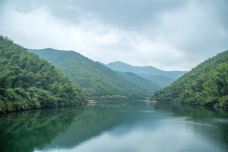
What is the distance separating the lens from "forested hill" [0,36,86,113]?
75006 millimetres

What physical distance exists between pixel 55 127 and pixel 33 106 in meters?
37.4

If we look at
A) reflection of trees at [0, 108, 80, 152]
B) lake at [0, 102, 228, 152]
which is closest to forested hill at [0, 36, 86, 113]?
reflection of trees at [0, 108, 80, 152]

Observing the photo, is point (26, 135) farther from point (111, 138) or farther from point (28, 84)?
point (28, 84)

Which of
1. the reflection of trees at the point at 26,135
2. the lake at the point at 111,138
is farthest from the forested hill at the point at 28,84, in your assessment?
the lake at the point at 111,138

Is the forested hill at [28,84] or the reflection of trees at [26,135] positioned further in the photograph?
the forested hill at [28,84]

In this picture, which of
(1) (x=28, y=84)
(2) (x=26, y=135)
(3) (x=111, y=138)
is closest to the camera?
(3) (x=111, y=138)

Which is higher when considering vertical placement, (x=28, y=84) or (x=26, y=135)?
(x=28, y=84)

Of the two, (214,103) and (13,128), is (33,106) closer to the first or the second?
(13,128)

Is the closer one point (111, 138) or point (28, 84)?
point (111, 138)

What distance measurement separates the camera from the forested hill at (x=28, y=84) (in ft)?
246

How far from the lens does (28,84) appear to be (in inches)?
3760

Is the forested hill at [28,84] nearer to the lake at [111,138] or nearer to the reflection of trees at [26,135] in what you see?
the reflection of trees at [26,135]

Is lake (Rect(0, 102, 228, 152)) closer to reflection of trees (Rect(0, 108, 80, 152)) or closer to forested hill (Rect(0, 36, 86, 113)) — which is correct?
reflection of trees (Rect(0, 108, 80, 152))

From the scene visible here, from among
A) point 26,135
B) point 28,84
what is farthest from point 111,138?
point 28,84
